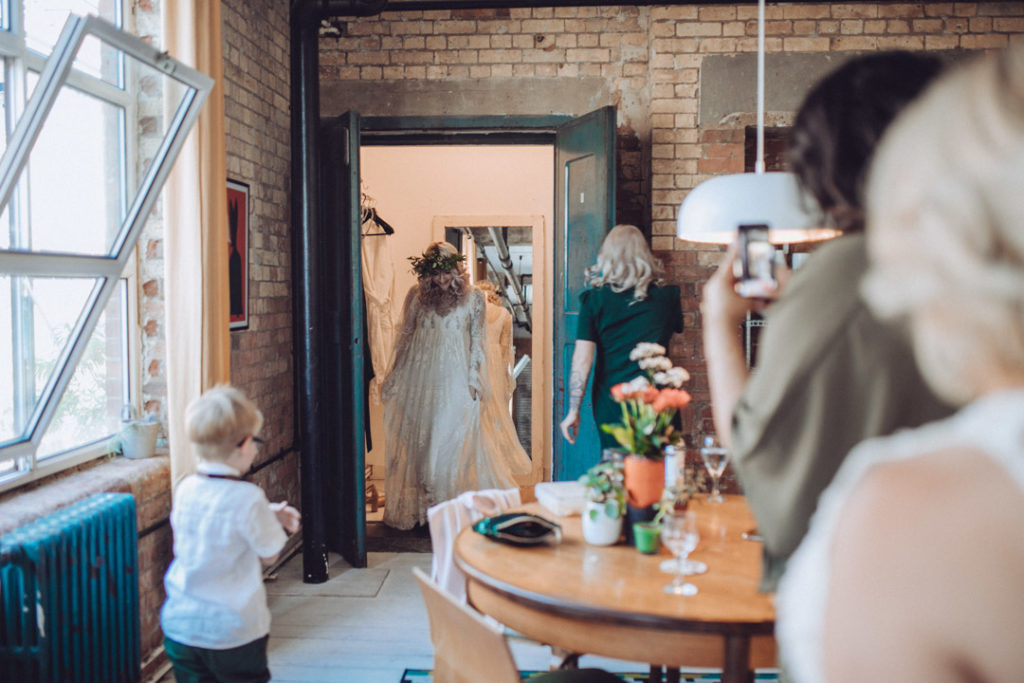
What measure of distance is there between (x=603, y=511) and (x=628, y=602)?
1.34ft

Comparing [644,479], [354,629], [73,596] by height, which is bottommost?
[354,629]

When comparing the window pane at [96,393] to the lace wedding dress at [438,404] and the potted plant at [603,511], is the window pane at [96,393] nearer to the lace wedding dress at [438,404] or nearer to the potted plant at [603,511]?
the potted plant at [603,511]

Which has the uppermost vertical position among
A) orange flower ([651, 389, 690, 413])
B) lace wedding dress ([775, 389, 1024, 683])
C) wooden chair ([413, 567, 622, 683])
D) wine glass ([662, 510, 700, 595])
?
lace wedding dress ([775, 389, 1024, 683])

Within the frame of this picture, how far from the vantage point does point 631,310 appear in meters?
3.45

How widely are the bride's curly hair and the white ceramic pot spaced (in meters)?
3.12

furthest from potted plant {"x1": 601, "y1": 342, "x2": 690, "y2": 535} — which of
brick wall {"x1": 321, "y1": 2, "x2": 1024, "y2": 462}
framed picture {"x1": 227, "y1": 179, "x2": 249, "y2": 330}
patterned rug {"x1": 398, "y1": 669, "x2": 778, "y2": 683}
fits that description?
brick wall {"x1": 321, "y1": 2, "x2": 1024, "y2": 462}

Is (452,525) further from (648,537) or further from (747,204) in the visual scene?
(747,204)

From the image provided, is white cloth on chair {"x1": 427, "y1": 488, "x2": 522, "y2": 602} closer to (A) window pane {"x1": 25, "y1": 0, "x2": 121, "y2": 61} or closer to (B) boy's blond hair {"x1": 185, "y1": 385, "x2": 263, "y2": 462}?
(B) boy's blond hair {"x1": 185, "y1": 385, "x2": 263, "y2": 462}

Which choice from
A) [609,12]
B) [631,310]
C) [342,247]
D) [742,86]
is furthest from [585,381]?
[609,12]

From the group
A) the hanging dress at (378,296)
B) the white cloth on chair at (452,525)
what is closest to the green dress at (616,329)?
the white cloth on chair at (452,525)

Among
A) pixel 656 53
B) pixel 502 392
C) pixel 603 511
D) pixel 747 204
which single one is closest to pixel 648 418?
pixel 603 511

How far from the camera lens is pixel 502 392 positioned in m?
6.08

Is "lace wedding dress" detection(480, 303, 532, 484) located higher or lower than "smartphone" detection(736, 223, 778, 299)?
lower

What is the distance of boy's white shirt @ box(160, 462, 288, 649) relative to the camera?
2.06 m
